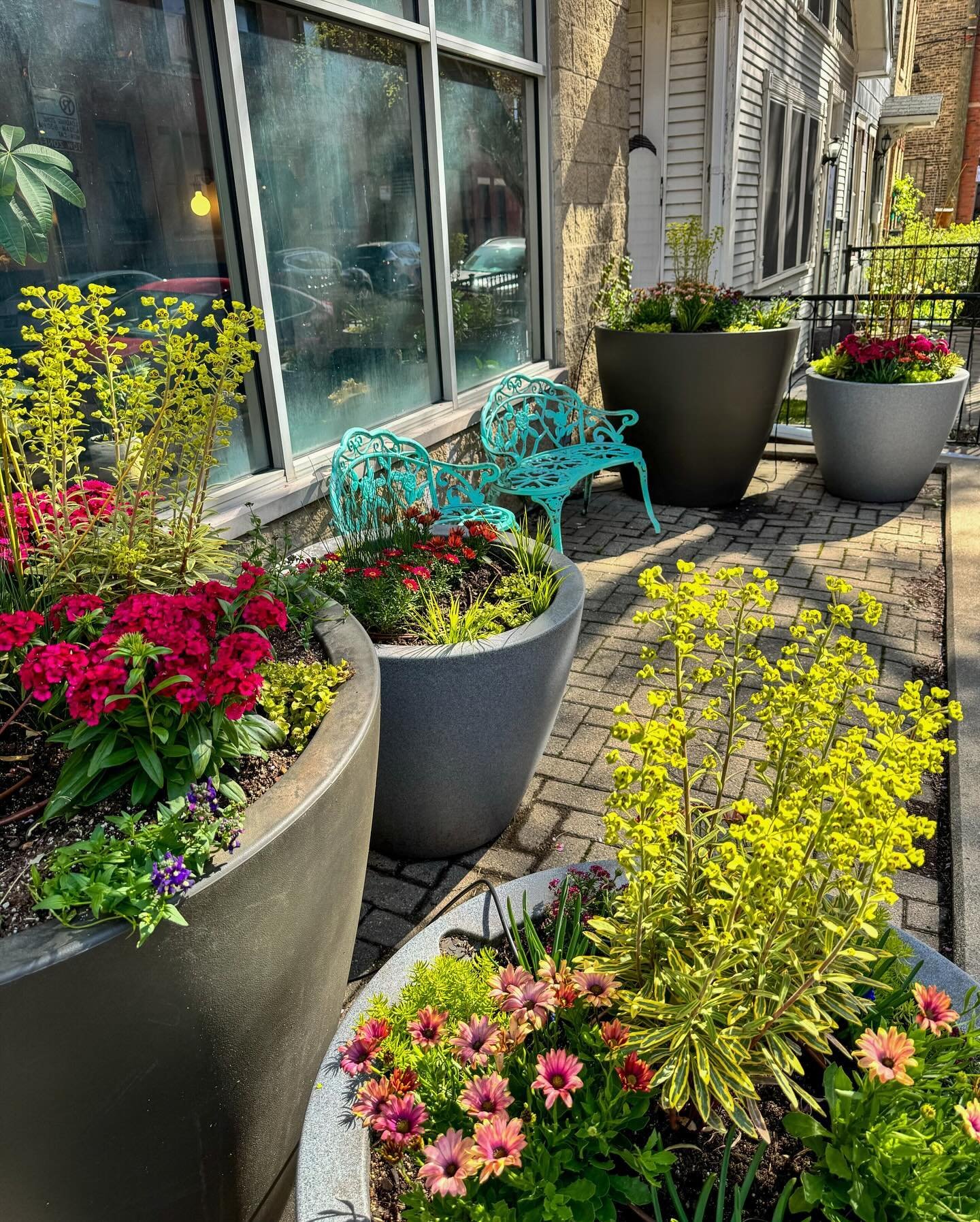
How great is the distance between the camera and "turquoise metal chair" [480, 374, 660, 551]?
4.49 metres

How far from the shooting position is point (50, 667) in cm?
141

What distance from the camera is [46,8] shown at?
7.91 ft

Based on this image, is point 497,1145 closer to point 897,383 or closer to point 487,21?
point 487,21

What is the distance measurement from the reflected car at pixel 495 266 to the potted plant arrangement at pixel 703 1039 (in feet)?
12.4

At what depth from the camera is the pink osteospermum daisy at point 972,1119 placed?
1.02 m

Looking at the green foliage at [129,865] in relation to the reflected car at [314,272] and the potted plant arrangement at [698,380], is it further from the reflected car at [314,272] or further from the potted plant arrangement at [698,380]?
the potted plant arrangement at [698,380]

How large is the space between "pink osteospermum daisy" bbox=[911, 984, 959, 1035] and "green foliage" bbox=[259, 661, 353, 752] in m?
1.10

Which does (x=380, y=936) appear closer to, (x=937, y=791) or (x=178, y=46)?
(x=937, y=791)


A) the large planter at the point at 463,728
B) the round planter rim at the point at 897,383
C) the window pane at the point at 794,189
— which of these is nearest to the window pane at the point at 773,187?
the window pane at the point at 794,189

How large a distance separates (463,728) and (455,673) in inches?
6.7

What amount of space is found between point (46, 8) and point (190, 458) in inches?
54.6

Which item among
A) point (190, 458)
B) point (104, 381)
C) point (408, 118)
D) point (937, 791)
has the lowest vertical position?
point (937, 791)

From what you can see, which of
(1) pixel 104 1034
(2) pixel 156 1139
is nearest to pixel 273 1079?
(2) pixel 156 1139

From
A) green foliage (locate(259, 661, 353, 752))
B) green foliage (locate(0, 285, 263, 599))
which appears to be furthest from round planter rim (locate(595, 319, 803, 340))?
green foliage (locate(259, 661, 353, 752))
